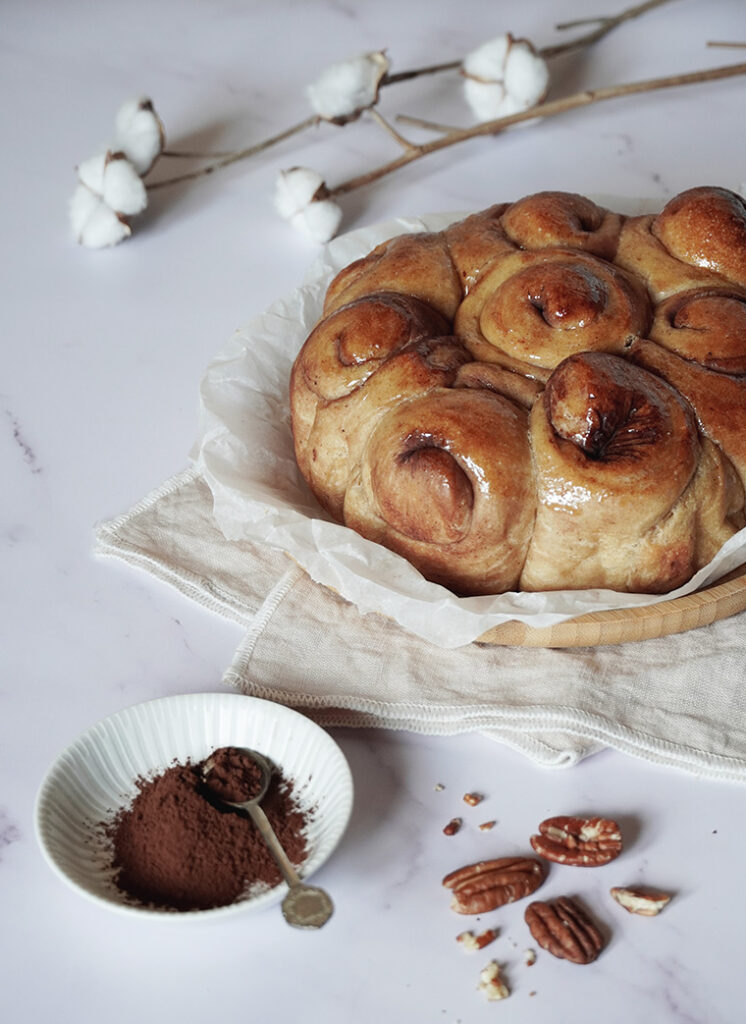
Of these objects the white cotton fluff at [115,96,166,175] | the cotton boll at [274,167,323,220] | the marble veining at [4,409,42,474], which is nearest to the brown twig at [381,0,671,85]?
the cotton boll at [274,167,323,220]

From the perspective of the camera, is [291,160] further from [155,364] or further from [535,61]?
[155,364]

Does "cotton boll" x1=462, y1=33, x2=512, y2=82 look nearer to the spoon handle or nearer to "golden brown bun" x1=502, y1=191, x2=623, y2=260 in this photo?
"golden brown bun" x1=502, y1=191, x2=623, y2=260

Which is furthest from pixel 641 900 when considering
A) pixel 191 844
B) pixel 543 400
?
pixel 543 400

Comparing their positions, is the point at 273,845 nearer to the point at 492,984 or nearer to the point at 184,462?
the point at 492,984

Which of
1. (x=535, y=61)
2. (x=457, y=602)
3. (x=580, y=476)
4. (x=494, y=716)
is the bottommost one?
(x=494, y=716)

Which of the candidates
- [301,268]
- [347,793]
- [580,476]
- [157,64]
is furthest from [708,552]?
[157,64]

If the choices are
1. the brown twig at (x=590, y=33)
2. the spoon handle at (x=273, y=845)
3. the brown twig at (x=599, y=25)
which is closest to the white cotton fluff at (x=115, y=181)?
the brown twig at (x=590, y=33)
